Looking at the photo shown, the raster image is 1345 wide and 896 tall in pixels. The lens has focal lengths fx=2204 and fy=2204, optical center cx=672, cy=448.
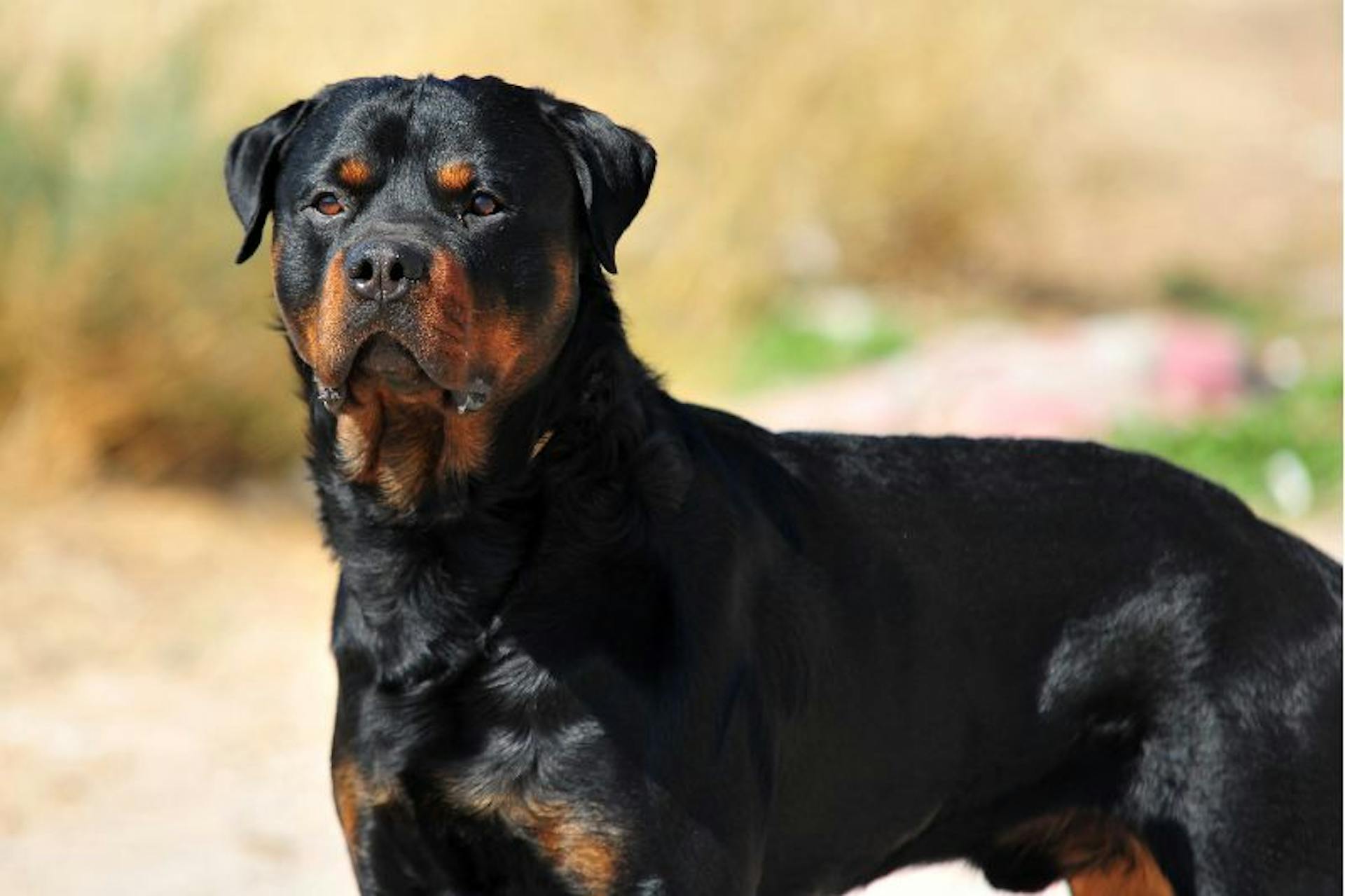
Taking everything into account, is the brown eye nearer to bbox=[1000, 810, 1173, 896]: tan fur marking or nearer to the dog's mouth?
the dog's mouth

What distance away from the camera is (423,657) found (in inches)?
141

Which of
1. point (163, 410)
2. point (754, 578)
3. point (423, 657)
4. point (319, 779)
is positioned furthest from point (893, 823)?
point (163, 410)

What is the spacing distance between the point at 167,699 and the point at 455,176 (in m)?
3.82

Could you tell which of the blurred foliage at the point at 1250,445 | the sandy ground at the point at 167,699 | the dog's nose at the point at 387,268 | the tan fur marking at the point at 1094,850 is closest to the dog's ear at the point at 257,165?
the dog's nose at the point at 387,268

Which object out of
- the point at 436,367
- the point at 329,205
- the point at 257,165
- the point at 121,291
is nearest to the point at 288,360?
the point at 121,291

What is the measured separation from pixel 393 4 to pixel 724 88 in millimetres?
2256

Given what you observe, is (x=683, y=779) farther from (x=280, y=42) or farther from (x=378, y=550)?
(x=280, y=42)

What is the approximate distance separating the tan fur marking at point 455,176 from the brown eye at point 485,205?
0.03 meters

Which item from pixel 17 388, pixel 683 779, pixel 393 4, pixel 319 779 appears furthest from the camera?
pixel 393 4

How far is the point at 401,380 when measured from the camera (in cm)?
Answer: 354

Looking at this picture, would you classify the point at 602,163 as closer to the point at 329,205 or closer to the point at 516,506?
the point at 329,205

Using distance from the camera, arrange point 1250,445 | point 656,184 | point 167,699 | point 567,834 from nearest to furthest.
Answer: point 567,834, point 167,699, point 1250,445, point 656,184

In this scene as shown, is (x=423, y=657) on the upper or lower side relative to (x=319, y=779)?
lower

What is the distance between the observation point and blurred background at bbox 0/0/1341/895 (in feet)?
22.0
